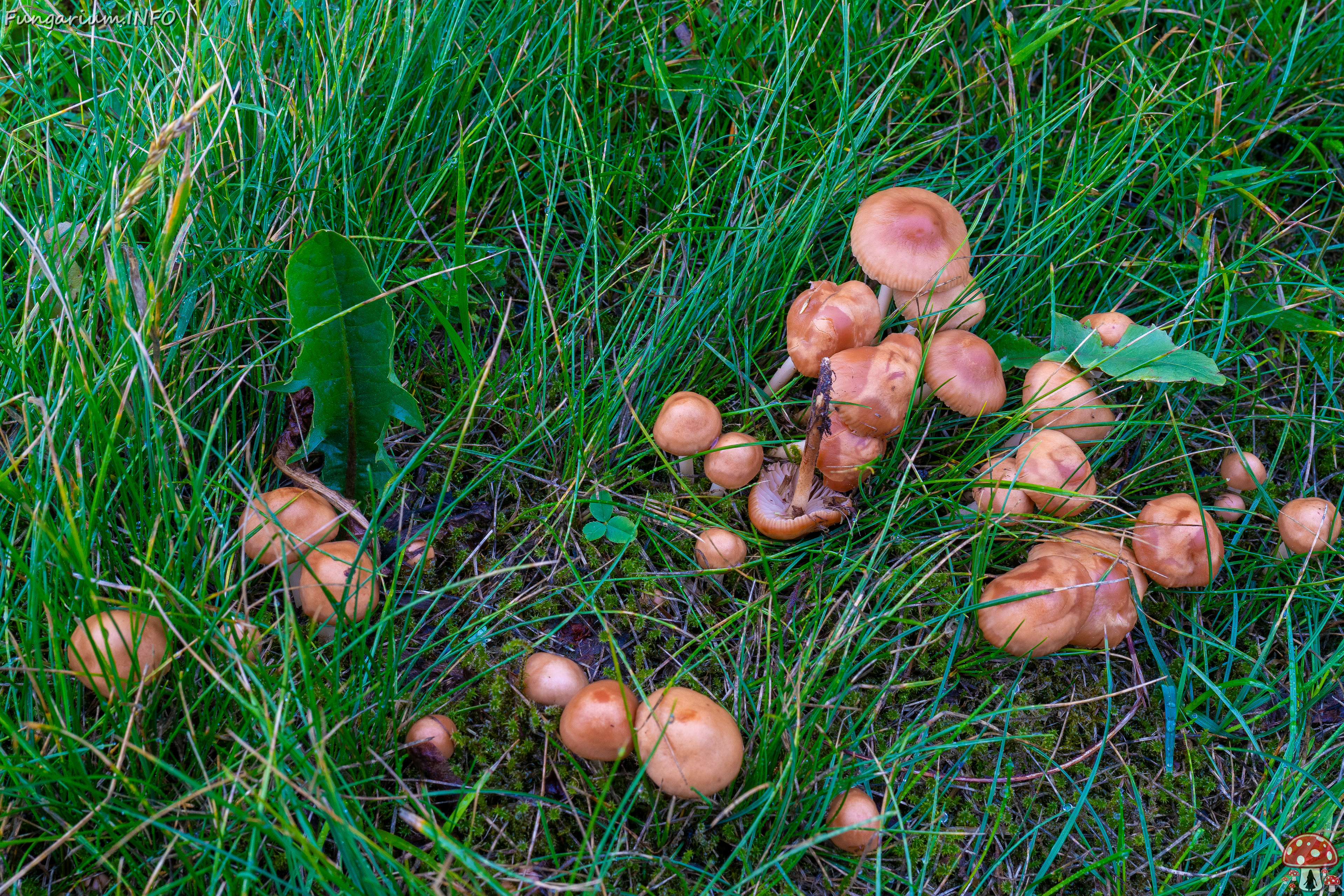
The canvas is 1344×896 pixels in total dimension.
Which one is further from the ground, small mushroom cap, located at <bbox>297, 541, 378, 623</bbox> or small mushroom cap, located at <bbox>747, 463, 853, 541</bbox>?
small mushroom cap, located at <bbox>747, 463, 853, 541</bbox>

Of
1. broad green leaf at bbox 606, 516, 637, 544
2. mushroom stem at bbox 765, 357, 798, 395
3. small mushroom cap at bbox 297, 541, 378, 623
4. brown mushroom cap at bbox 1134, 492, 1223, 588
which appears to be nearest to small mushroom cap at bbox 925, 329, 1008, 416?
mushroom stem at bbox 765, 357, 798, 395

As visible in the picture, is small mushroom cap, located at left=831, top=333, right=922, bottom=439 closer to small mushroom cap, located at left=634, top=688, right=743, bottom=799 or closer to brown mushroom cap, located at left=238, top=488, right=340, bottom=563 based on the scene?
small mushroom cap, located at left=634, top=688, right=743, bottom=799

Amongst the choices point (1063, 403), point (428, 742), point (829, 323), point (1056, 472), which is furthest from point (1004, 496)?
point (428, 742)

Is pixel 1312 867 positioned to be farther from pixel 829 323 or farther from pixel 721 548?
pixel 829 323

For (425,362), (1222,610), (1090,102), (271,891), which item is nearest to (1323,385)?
(1222,610)

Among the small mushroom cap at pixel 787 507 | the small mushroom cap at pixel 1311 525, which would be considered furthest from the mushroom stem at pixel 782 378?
the small mushroom cap at pixel 1311 525

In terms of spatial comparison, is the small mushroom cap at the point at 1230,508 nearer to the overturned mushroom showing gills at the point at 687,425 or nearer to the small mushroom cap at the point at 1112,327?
the small mushroom cap at the point at 1112,327
